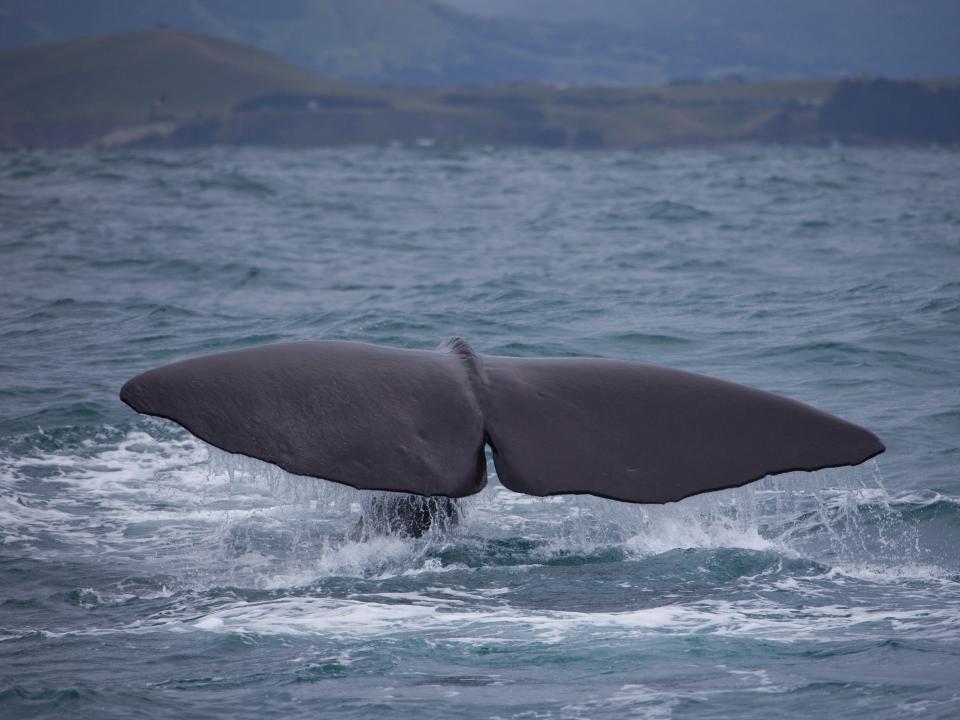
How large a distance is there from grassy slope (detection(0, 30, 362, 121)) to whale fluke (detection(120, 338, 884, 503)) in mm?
95303

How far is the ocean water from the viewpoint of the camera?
15.7 feet

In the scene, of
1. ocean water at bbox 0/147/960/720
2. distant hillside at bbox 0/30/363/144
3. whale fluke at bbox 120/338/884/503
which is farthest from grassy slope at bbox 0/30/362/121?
whale fluke at bbox 120/338/884/503

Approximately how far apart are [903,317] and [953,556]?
716 cm

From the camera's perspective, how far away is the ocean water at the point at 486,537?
4.79 metres

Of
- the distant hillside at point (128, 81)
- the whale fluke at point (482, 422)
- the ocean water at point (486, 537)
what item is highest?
the distant hillside at point (128, 81)

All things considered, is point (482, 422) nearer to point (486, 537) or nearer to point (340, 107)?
point (486, 537)

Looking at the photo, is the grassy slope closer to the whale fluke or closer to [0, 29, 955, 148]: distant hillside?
[0, 29, 955, 148]: distant hillside

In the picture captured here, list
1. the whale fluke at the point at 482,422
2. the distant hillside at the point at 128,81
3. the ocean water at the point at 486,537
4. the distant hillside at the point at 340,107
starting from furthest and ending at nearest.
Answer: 1. the distant hillside at the point at 128,81
2. the distant hillside at the point at 340,107
3. the ocean water at the point at 486,537
4. the whale fluke at the point at 482,422

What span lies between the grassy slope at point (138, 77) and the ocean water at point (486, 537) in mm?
86163

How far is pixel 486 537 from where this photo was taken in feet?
21.7

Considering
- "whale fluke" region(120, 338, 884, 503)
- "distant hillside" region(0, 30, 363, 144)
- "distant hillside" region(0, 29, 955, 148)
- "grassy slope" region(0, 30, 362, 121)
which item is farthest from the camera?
"grassy slope" region(0, 30, 362, 121)

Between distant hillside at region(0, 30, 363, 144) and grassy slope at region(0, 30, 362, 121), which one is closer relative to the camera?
distant hillside at region(0, 30, 363, 144)

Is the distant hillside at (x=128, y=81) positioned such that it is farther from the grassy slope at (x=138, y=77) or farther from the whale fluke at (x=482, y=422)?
the whale fluke at (x=482, y=422)

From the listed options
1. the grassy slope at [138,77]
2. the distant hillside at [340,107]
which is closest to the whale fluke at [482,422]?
the distant hillside at [340,107]
